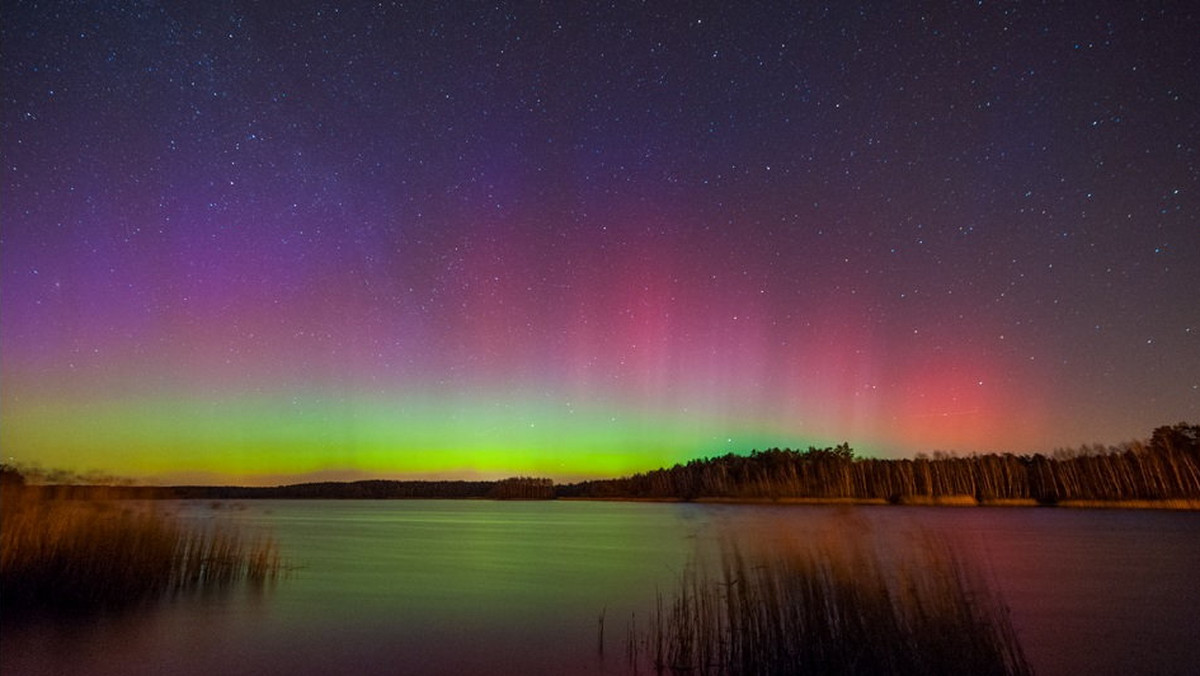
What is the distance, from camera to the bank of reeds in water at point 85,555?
12602 mm

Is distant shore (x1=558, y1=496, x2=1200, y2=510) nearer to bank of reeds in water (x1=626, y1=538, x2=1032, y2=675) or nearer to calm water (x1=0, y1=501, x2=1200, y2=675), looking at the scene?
calm water (x1=0, y1=501, x2=1200, y2=675)

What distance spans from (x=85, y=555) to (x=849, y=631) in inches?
591

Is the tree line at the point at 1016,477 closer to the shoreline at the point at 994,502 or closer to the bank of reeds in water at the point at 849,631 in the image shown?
the shoreline at the point at 994,502

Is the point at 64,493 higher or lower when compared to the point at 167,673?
higher

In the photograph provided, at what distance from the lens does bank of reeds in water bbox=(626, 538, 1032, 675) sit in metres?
8.04

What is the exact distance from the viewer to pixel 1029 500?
76938 mm

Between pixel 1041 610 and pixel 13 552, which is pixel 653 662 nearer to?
pixel 1041 610

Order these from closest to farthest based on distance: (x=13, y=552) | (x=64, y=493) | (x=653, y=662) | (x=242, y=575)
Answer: (x=653, y=662) < (x=13, y=552) < (x=64, y=493) < (x=242, y=575)

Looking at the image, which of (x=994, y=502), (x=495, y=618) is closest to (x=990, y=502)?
(x=994, y=502)

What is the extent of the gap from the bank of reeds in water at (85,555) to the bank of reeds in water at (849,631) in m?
11.4

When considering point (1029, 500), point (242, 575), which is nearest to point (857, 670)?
point (242, 575)

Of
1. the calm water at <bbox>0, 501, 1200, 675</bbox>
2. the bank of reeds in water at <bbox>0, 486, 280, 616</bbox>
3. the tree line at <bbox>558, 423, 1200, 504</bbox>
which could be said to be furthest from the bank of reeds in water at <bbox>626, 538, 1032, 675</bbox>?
the tree line at <bbox>558, 423, 1200, 504</bbox>

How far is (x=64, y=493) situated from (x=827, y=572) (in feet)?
49.5

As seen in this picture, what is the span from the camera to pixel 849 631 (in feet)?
28.3
